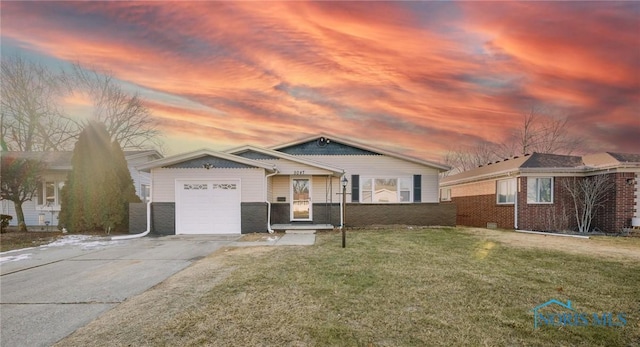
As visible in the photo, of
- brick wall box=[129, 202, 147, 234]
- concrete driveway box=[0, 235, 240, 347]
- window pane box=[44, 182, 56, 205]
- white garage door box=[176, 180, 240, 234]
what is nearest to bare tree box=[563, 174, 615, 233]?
white garage door box=[176, 180, 240, 234]

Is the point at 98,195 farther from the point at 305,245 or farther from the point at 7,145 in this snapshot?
the point at 7,145

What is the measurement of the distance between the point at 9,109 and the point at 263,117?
20226 mm

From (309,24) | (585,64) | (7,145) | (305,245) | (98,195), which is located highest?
(309,24)


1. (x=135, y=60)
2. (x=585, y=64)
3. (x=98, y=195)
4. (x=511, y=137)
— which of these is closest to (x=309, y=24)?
(x=135, y=60)

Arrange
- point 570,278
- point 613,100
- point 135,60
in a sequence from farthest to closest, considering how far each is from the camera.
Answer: point 613,100 → point 135,60 → point 570,278

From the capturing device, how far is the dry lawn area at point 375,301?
12.2 feet

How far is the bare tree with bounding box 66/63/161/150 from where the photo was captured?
26.4 m

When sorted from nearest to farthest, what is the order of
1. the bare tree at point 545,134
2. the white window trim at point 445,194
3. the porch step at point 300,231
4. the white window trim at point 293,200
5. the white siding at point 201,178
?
the white siding at point 201,178 → the porch step at point 300,231 → the white window trim at point 293,200 → the white window trim at point 445,194 → the bare tree at point 545,134

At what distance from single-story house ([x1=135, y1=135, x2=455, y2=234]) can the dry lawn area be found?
5.03 m

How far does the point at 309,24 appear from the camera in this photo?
1095 cm

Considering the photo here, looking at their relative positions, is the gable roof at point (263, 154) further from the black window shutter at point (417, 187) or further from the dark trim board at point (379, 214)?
the black window shutter at point (417, 187)

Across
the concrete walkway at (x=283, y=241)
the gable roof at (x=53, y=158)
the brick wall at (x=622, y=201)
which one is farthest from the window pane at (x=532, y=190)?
the gable roof at (x=53, y=158)

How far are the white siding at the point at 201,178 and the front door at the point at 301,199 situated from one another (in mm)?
2627

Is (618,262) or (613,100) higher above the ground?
(613,100)
